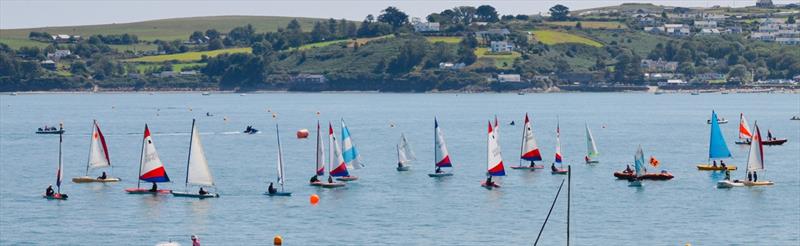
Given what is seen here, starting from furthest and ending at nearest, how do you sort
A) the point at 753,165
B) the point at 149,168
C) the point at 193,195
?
the point at 753,165 → the point at 149,168 → the point at 193,195

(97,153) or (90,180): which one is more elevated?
(97,153)

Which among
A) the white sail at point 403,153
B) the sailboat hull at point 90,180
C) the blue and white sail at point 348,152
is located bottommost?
the sailboat hull at point 90,180

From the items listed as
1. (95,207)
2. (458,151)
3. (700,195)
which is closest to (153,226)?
(95,207)

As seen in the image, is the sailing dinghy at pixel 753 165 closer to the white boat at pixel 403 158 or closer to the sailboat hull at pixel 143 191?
the white boat at pixel 403 158

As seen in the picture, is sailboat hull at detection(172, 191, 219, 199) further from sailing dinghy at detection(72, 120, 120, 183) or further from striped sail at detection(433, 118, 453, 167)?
striped sail at detection(433, 118, 453, 167)

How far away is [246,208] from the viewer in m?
98.1

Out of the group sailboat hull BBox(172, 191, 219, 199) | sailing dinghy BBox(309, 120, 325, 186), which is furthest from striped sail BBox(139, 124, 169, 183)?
sailing dinghy BBox(309, 120, 325, 186)

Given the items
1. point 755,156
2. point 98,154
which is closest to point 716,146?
point 755,156

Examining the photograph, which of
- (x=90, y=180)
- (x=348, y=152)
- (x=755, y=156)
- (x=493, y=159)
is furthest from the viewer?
(x=348, y=152)

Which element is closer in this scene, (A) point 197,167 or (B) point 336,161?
(A) point 197,167

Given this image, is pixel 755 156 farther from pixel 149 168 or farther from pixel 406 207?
pixel 149 168

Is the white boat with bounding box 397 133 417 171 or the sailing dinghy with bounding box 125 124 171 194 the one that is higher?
the sailing dinghy with bounding box 125 124 171 194

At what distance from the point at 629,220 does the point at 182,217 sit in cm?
2645

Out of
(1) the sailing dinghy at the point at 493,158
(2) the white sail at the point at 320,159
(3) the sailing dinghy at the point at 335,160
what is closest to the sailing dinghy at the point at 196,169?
Result: (2) the white sail at the point at 320,159
